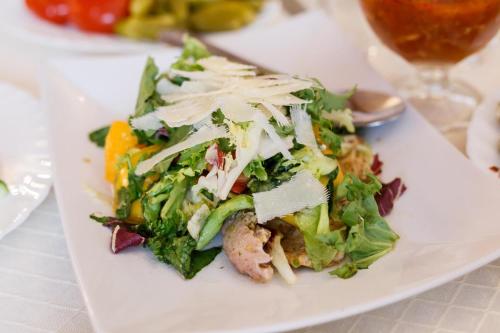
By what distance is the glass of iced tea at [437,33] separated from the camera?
164 cm

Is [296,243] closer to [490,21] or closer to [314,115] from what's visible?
[314,115]

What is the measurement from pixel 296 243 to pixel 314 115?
316 mm

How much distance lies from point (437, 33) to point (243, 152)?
0.72m

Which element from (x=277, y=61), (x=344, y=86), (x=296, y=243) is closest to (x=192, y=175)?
(x=296, y=243)

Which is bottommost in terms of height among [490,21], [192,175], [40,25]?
[40,25]

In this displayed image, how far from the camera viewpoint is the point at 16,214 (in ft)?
4.77

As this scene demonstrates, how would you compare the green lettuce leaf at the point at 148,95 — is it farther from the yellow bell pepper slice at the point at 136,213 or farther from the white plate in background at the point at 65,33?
the white plate in background at the point at 65,33

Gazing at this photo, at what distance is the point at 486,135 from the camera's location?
1.59m

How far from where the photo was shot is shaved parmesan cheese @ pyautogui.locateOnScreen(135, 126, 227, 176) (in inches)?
51.8

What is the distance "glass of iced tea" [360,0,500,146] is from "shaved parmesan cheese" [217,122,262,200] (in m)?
0.62

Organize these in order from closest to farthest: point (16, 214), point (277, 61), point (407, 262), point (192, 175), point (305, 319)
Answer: point (305, 319) < point (407, 262) < point (192, 175) < point (16, 214) < point (277, 61)

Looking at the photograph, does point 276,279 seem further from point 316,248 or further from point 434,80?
point 434,80

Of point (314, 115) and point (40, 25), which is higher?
point (314, 115)

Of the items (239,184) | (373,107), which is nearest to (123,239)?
(239,184)
